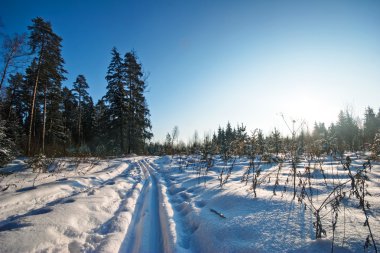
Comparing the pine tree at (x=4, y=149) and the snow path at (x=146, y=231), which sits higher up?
the pine tree at (x=4, y=149)

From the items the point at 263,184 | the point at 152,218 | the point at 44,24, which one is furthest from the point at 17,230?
the point at 44,24

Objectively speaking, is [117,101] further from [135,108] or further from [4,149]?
[4,149]

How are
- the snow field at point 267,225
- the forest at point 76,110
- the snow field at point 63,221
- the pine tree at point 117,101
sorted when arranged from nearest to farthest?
the snow field at point 267,225 < the snow field at point 63,221 < the forest at point 76,110 < the pine tree at point 117,101

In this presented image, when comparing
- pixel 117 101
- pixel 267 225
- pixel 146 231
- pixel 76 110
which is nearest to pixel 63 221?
pixel 146 231

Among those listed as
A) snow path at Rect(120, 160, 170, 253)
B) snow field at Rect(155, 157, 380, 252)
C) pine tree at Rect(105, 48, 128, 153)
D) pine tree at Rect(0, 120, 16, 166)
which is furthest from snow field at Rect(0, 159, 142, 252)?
pine tree at Rect(105, 48, 128, 153)

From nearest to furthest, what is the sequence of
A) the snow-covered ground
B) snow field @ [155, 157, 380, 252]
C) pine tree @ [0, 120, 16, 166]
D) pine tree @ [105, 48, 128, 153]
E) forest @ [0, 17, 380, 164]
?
1. snow field @ [155, 157, 380, 252]
2. the snow-covered ground
3. pine tree @ [0, 120, 16, 166]
4. forest @ [0, 17, 380, 164]
5. pine tree @ [105, 48, 128, 153]

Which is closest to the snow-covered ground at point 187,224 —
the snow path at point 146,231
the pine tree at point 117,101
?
the snow path at point 146,231

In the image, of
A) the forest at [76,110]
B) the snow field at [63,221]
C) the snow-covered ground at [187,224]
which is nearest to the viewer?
the snow-covered ground at [187,224]

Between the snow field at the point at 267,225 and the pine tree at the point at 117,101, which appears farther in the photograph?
the pine tree at the point at 117,101

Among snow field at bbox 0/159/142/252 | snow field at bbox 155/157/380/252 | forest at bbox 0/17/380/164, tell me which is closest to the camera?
snow field at bbox 155/157/380/252

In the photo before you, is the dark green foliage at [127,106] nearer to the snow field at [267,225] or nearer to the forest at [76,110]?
the forest at [76,110]

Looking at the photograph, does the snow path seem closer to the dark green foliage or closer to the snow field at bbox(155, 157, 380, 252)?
the snow field at bbox(155, 157, 380, 252)

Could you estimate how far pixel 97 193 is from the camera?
463 centimetres

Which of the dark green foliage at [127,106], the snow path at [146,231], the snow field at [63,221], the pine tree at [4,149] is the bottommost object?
the snow path at [146,231]
